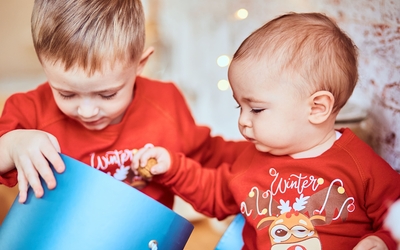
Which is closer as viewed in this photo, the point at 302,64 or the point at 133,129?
the point at 302,64

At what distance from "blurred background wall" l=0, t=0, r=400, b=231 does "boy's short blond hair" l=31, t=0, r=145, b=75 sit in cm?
35

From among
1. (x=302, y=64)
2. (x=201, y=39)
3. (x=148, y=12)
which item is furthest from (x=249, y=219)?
(x=148, y=12)

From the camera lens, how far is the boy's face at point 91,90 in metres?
0.76

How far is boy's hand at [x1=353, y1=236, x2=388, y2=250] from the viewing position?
660 millimetres

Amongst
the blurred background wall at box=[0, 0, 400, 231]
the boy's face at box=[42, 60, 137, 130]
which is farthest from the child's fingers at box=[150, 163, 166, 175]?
the blurred background wall at box=[0, 0, 400, 231]

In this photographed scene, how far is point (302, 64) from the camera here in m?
0.69

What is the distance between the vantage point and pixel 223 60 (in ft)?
3.96

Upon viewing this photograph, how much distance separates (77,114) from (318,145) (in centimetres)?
41

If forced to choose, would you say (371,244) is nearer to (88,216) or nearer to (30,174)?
(88,216)

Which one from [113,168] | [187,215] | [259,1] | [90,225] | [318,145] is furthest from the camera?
[187,215]

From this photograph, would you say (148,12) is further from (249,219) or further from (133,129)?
(249,219)

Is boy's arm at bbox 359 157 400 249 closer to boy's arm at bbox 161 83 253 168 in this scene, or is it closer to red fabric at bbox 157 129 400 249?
red fabric at bbox 157 129 400 249

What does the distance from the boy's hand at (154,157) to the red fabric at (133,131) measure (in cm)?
6

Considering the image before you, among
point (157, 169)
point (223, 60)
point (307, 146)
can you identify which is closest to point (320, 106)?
point (307, 146)
